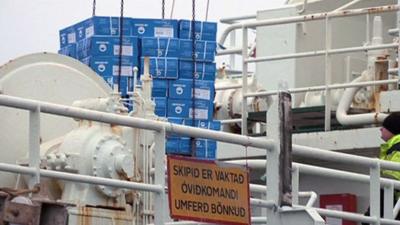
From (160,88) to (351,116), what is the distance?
7.32ft

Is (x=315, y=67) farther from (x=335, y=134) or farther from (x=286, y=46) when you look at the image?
(x=335, y=134)

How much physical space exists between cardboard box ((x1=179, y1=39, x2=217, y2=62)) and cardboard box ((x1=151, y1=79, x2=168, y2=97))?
323mm

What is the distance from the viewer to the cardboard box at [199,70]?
43.8ft

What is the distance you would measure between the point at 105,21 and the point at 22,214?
7.32 metres

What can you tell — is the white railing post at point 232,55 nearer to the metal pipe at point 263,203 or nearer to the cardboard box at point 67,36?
the cardboard box at point 67,36

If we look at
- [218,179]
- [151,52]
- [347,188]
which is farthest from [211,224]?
[151,52]

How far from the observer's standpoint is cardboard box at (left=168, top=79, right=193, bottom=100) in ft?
43.6

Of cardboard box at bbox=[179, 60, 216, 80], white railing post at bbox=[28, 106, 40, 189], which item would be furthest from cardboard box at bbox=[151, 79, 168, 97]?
white railing post at bbox=[28, 106, 40, 189]

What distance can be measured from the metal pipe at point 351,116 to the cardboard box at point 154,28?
218cm

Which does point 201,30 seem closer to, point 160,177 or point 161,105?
point 161,105

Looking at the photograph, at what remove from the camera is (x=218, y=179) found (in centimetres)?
750

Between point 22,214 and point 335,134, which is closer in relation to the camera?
point 22,214

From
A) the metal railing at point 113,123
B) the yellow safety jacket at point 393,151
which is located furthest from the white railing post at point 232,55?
the metal railing at point 113,123

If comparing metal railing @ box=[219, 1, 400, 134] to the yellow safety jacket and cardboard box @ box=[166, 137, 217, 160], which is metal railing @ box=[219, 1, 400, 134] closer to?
cardboard box @ box=[166, 137, 217, 160]
